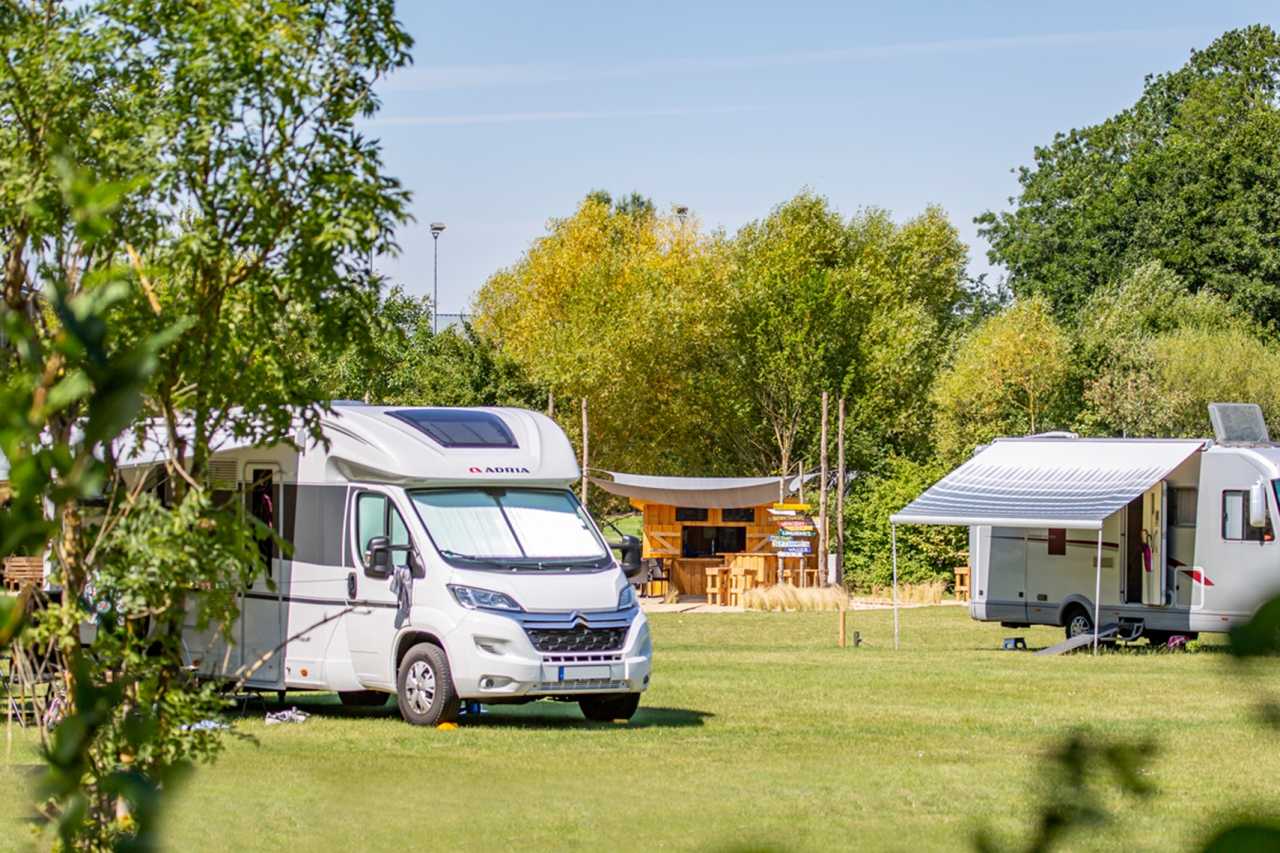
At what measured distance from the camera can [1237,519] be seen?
21141mm

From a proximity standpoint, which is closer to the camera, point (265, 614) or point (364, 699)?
point (265, 614)

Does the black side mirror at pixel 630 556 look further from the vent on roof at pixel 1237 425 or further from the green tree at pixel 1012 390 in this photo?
the green tree at pixel 1012 390

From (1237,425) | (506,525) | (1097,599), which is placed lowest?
(1097,599)

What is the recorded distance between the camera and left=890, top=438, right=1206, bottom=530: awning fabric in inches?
828

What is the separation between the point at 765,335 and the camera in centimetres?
4362

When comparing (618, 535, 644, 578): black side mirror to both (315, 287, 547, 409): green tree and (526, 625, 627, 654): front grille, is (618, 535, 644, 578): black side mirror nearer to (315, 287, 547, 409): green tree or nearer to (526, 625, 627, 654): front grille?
(526, 625, 627, 654): front grille

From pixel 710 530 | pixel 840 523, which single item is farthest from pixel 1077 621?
pixel 710 530

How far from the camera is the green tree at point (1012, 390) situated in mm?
45562

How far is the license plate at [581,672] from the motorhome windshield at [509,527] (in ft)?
2.74

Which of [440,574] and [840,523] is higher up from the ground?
[840,523]

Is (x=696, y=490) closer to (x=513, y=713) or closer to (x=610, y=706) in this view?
(x=513, y=713)

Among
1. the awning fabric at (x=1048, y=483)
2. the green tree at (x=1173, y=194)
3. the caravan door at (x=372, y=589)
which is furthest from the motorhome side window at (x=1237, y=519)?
the green tree at (x=1173, y=194)

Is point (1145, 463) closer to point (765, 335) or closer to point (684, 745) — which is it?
point (684, 745)

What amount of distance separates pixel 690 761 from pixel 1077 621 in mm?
12753
